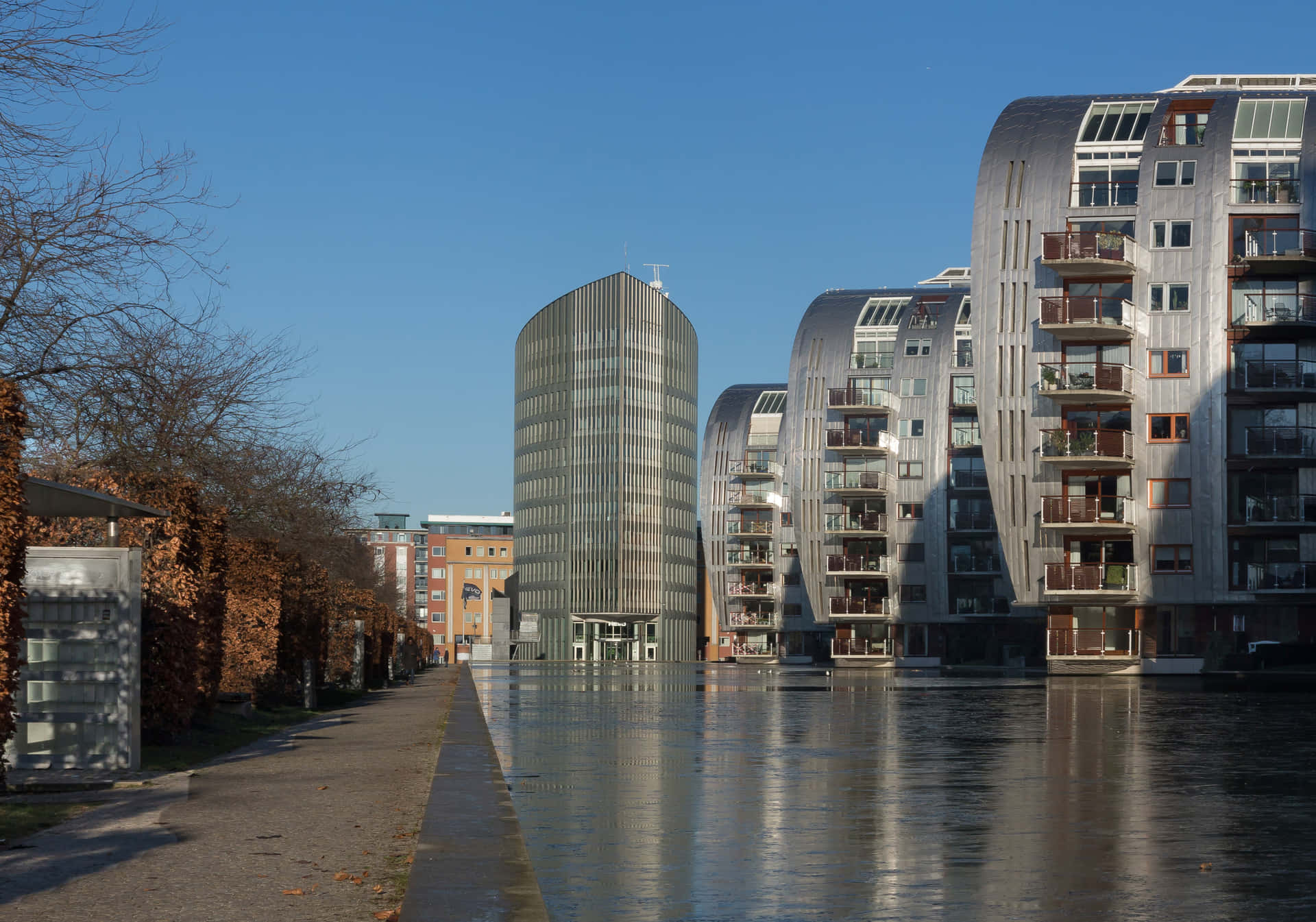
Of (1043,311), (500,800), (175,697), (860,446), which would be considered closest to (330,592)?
(175,697)

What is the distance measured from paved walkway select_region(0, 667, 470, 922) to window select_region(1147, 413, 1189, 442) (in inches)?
1609

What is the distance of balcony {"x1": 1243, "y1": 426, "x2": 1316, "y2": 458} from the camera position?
49906 millimetres

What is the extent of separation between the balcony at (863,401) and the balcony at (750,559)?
34.7 metres

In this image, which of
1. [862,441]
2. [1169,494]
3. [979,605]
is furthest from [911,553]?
[1169,494]

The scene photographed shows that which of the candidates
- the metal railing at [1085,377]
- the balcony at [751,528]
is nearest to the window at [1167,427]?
the metal railing at [1085,377]

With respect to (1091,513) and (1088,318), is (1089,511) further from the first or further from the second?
(1088,318)

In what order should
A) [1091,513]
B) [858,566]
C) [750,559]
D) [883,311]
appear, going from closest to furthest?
1. [1091,513]
2. [858,566]
3. [883,311]
4. [750,559]

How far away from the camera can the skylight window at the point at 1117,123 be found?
175ft

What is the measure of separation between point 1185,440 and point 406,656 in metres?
39.9

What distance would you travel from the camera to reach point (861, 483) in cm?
8138

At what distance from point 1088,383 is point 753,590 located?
66130mm

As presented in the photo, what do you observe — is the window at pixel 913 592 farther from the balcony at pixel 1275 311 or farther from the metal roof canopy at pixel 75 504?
the metal roof canopy at pixel 75 504

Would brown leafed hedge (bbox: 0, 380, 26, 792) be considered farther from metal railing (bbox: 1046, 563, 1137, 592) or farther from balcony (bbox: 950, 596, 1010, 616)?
balcony (bbox: 950, 596, 1010, 616)

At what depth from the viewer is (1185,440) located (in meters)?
51.6
